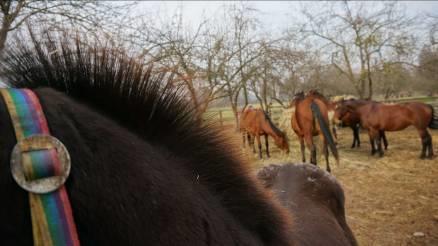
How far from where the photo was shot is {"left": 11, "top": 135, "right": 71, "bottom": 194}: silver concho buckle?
0.55m

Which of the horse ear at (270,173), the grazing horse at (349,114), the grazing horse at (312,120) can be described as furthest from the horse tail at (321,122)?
the horse ear at (270,173)

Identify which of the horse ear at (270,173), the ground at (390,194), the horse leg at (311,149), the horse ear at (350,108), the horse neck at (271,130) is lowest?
the ground at (390,194)

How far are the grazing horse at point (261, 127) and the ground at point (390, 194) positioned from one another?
73 cm

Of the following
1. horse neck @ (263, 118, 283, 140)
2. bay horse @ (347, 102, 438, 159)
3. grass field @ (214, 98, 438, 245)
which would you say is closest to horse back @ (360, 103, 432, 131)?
bay horse @ (347, 102, 438, 159)

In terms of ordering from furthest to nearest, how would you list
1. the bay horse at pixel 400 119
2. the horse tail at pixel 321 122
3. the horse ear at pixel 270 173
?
the bay horse at pixel 400 119
the horse tail at pixel 321 122
the horse ear at pixel 270 173

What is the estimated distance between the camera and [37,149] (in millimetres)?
566

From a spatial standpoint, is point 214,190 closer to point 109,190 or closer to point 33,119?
point 109,190

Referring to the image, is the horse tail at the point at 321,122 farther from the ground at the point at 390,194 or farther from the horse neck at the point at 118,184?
the horse neck at the point at 118,184

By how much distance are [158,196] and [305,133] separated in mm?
8048

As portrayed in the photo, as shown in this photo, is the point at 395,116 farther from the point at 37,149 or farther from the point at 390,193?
the point at 37,149

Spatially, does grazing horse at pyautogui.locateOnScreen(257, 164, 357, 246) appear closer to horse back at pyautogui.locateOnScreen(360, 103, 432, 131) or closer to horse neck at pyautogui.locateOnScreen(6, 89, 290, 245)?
horse neck at pyautogui.locateOnScreen(6, 89, 290, 245)

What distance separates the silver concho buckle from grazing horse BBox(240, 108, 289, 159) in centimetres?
947

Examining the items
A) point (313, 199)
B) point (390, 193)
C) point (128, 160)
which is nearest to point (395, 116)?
point (390, 193)

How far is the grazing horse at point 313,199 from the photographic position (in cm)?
200
